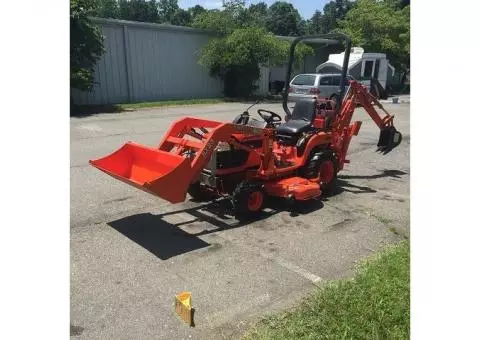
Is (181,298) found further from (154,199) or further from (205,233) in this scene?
(154,199)

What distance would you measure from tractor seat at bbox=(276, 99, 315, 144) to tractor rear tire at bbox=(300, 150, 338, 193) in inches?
16.2

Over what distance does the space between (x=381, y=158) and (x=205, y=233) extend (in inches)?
230

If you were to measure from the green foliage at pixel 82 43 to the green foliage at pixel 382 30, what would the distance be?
59.4 feet

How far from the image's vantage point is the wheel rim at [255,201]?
19.0 ft

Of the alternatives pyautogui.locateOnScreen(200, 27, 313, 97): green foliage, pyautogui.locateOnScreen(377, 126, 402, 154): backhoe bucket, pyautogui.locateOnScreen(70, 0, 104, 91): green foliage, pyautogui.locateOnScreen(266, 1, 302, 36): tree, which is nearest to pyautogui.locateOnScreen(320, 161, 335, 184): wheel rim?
pyautogui.locateOnScreen(377, 126, 402, 154): backhoe bucket

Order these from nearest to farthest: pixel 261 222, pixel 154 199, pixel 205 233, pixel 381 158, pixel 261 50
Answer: pixel 205 233
pixel 261 222
pixel 154 199
pixel 381 158
pixel 261 50

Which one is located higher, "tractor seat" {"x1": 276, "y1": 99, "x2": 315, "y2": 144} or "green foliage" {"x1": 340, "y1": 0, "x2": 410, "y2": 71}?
"green foliage" {"x1": 340, "y1": 0, "x2": 410, "y2": 71}

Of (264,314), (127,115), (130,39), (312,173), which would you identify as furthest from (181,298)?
(130,39)

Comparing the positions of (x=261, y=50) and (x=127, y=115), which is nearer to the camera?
(x=127, y=115)

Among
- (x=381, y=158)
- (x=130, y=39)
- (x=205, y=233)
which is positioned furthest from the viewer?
(x=130, y=39)

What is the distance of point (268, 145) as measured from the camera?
6.12 meters

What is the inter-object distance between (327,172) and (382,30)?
25.1 meters

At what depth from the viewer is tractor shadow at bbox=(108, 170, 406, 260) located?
5000 millimetres

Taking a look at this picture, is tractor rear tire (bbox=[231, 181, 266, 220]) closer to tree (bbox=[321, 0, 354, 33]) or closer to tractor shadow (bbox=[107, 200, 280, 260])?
tractor shadow (bbox=[107, 200, 280, 260])
